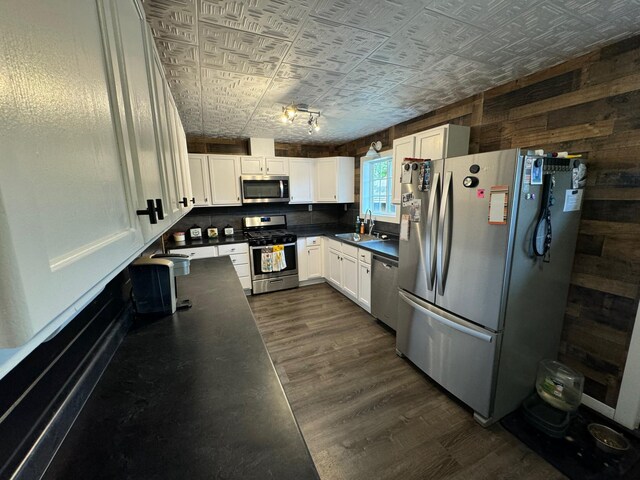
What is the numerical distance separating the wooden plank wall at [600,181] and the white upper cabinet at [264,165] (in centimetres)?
290

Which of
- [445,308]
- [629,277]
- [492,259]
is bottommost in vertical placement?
[445,308]

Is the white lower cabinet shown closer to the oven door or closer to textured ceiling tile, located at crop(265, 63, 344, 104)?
the oven door

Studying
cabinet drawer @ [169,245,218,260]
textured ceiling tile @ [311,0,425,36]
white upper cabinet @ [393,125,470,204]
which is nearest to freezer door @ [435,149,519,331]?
white upper cabinet @ [393,125,470,204]

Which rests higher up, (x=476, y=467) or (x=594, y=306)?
(x=594, y=306)

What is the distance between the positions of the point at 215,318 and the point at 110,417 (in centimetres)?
64

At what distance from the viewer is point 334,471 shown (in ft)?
4.63

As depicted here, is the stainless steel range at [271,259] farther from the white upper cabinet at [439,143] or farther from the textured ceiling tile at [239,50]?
the textured ceiling tile at [239,50]

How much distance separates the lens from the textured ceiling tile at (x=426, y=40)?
4.33ft

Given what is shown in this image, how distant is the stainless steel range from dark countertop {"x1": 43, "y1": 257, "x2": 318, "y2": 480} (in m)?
2.40

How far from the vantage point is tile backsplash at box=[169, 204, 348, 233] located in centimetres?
391

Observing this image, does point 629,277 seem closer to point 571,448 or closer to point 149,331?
point 571,448

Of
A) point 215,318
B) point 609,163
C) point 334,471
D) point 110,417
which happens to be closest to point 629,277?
point 609,163

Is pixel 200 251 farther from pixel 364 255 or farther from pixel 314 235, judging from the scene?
pixel 364 255

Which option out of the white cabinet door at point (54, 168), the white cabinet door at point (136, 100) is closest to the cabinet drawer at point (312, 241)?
the white cabinet door at point (136, 100)
